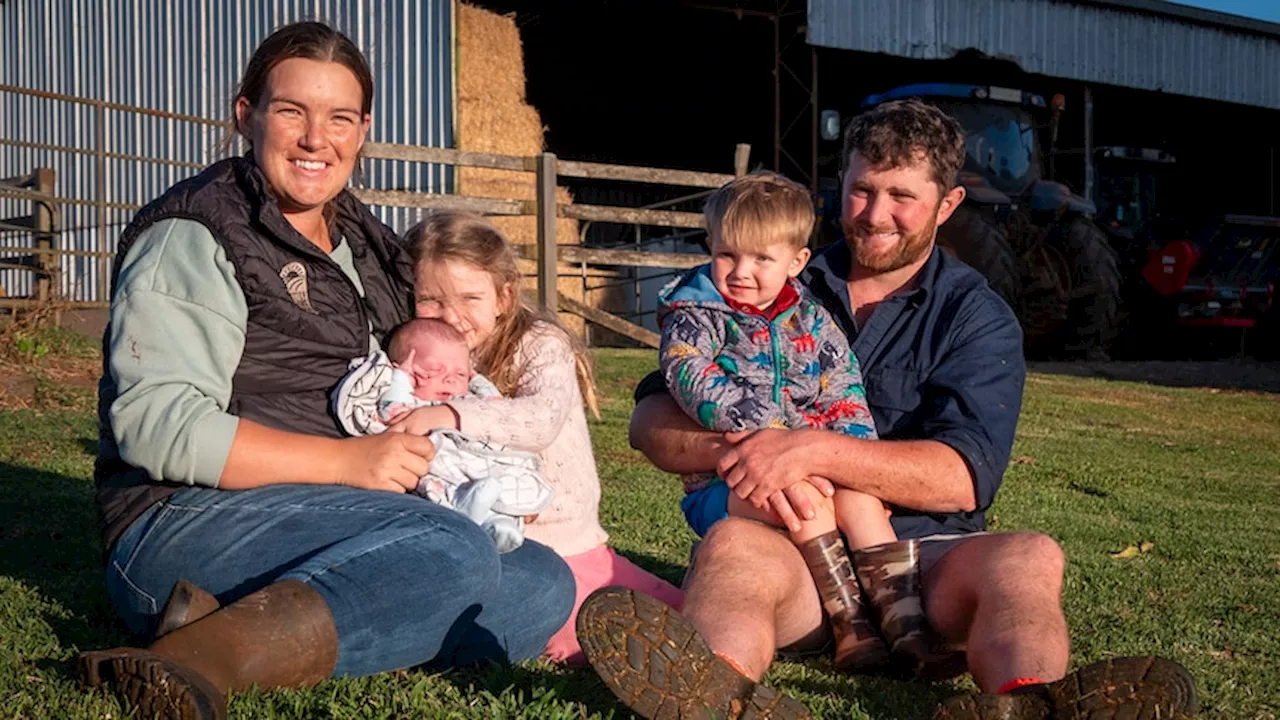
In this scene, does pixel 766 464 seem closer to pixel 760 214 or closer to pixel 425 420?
pixel 760 214

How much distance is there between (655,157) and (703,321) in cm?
1711

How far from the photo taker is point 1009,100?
566 inches

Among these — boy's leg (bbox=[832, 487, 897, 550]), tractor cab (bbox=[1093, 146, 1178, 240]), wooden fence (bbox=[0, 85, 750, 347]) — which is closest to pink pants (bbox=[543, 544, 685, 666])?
boy's leg (bbox=[832, 487, 897, 550])

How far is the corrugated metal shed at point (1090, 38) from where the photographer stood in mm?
16594

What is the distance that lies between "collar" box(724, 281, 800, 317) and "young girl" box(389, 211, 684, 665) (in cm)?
42

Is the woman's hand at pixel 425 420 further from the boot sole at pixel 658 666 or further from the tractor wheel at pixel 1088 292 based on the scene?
the tractor wheel at pixel 1088 292

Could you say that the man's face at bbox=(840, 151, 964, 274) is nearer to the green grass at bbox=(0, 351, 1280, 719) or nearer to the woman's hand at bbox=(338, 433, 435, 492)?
the green grass at bbox=(0, 351, 1280, 719)

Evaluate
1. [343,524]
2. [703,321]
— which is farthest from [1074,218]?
[343,524]

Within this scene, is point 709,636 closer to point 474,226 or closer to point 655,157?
point 474,226

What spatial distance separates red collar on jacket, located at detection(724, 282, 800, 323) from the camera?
10.7 feet

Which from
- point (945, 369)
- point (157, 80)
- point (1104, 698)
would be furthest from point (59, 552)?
point (157, 80)

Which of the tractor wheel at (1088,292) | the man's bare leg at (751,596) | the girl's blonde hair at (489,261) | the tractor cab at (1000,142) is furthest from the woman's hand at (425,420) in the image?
the tractor wheel at (1088,292)

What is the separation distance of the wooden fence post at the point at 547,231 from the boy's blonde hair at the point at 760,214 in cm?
603

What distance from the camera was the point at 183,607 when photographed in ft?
7.64
